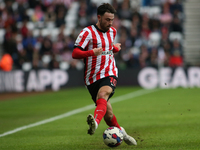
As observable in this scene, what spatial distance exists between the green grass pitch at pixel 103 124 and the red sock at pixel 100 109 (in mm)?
574

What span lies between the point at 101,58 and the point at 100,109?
1.00 m

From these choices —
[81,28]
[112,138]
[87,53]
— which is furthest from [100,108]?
[81,28]

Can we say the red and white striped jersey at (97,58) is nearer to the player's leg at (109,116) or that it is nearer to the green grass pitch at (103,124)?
the player's leg at (109,116)

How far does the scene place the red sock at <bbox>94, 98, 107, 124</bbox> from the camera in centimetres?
580

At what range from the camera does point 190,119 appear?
→ 9.39 m

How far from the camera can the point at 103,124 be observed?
30.3ft

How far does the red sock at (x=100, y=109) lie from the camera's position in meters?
5.80

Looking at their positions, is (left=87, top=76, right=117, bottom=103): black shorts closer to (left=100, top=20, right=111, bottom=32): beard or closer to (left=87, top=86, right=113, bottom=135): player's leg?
(left=87, top=86, right=113, bottom=135): player's leg

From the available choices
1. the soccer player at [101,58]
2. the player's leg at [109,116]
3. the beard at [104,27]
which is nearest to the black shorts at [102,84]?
the soccer player at [101,58]

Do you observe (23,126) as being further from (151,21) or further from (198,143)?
(151,21)

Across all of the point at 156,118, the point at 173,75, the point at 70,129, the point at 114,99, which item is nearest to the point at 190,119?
the point at 156,118

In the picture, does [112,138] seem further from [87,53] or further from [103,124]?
[103,124]

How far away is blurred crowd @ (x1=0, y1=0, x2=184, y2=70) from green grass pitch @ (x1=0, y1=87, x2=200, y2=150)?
653 centimetres

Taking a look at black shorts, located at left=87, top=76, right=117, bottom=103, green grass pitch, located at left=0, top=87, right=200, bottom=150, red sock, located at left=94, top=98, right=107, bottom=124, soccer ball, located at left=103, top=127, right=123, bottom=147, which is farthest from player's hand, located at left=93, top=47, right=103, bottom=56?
green grass pitch, located at left=0, top=87, right=200, bottom=150
